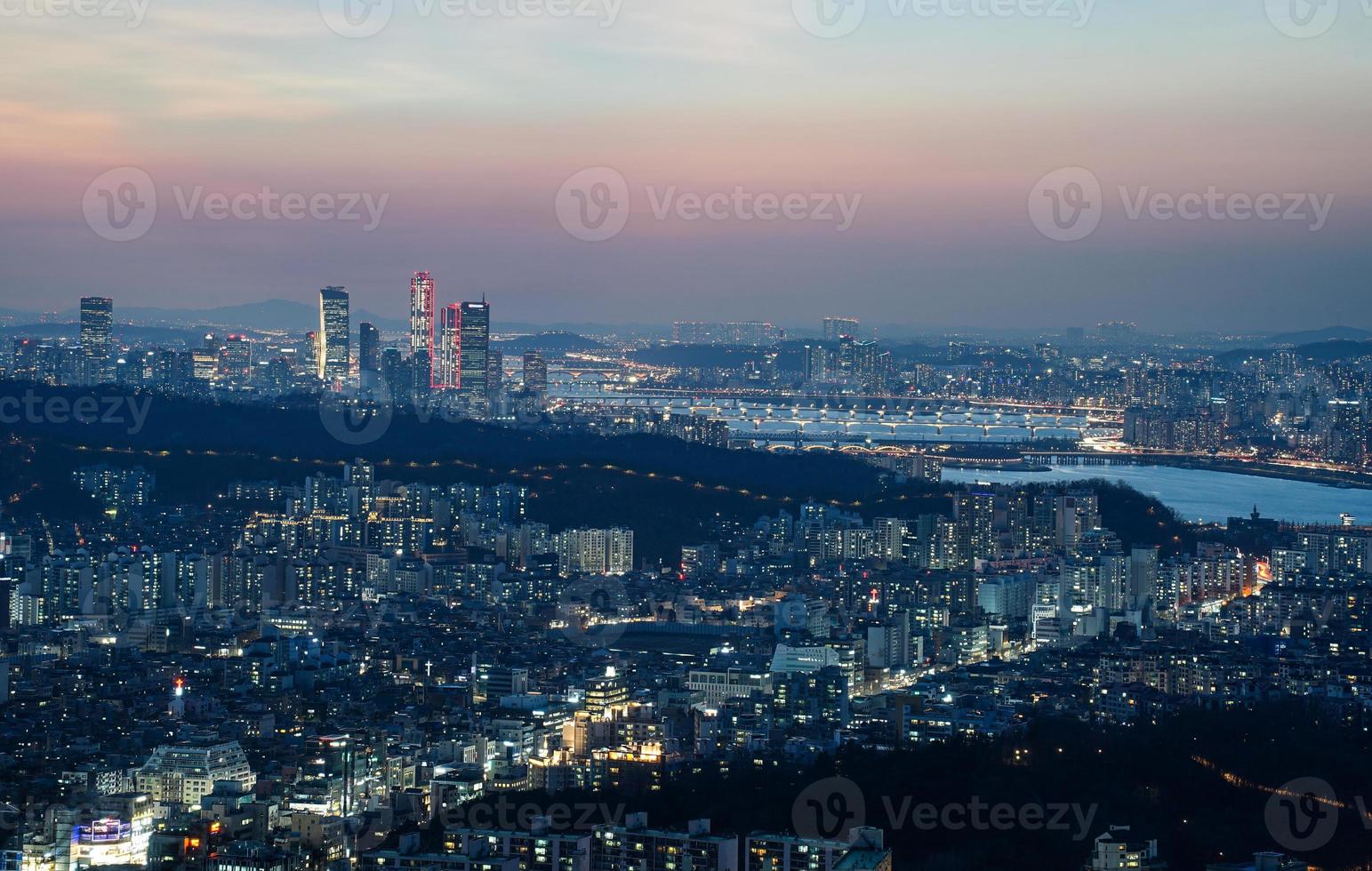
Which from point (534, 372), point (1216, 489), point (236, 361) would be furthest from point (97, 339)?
point (1216, 489)

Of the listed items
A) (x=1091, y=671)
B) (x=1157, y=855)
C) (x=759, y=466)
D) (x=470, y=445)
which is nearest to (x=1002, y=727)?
(x=1091, y=671)

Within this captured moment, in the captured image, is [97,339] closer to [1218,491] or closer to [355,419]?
[355,419]

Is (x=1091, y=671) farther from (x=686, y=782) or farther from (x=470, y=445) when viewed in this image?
(x=470, y=445)
